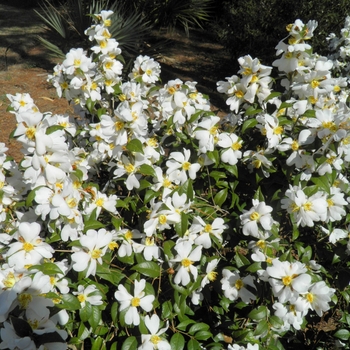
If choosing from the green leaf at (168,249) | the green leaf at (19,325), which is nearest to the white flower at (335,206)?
the green leaf at (168,249)

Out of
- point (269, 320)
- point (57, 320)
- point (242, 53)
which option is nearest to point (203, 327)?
point (269, 320)

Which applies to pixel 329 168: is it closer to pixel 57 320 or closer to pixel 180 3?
pixel 57 320

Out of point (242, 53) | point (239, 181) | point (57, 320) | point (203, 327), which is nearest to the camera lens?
point (57, 320)

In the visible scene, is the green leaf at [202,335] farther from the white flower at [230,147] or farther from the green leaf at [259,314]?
the white flower at [230,147]

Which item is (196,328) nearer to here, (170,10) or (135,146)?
(135,146)

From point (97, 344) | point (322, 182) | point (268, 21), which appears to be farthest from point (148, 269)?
point (268, 21)

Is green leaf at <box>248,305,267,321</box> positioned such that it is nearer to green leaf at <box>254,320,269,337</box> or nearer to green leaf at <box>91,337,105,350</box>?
green leaf at <box>254,320,269,337</box>
